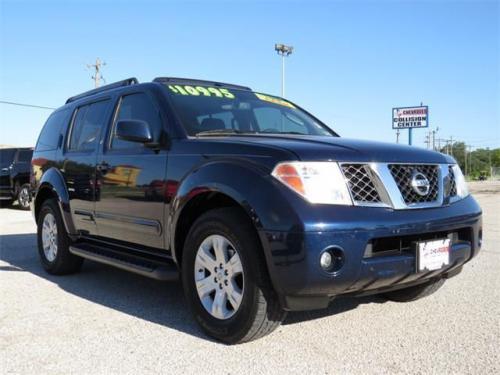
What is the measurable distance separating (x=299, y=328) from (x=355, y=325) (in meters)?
0.41

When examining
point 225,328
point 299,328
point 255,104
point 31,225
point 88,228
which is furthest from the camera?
point 31,225

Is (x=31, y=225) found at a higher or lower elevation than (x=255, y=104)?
lower

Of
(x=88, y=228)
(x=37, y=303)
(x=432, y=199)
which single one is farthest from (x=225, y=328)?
(x=88, y=228)

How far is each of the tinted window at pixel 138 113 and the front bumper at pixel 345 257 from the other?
165 centimetres

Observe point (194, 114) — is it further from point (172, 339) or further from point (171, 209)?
point (172, 339)

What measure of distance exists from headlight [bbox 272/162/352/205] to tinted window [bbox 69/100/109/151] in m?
2.62

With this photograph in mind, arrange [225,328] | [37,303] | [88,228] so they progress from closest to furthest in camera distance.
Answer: [225,328] < [37,303] < [88,228]

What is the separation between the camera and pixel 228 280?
3.45 meters

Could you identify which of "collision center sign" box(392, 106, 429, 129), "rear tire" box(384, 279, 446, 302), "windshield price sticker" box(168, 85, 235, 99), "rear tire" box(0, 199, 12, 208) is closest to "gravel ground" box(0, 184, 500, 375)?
"rear tire" box(384, 279, 446, 302)

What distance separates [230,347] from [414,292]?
5.70 feet

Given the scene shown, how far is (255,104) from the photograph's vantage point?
488 cm

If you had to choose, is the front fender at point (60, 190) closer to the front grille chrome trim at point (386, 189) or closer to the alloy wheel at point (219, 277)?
the alloy wheel at point (219, 277)

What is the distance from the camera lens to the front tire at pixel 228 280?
3234 mm

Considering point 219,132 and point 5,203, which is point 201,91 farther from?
point 5,203
